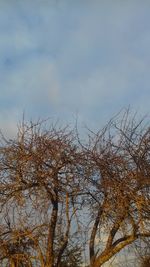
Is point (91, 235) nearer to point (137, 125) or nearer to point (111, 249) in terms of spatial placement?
point (111, 249)

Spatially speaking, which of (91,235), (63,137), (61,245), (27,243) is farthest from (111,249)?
(63,137)

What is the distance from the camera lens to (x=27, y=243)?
11.5 meters

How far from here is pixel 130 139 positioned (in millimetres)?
11766

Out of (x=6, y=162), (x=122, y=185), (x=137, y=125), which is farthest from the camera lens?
(x=137, y=125)

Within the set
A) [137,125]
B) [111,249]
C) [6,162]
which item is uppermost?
[137,125]

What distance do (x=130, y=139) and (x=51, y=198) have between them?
2468 millimetres

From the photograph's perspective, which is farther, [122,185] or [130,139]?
[130,139]

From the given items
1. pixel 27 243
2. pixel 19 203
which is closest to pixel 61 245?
pixel 27 243

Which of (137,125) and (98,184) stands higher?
(137,125)

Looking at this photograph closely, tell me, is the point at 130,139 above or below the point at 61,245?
above

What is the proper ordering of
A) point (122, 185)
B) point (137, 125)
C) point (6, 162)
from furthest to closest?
point (137, 125) → point (6, 162) → point (122, 185)

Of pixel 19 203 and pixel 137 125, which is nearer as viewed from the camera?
pixel 19 203

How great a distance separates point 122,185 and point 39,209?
200 cm

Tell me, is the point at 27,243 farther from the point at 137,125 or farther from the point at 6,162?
the point at 137,125
